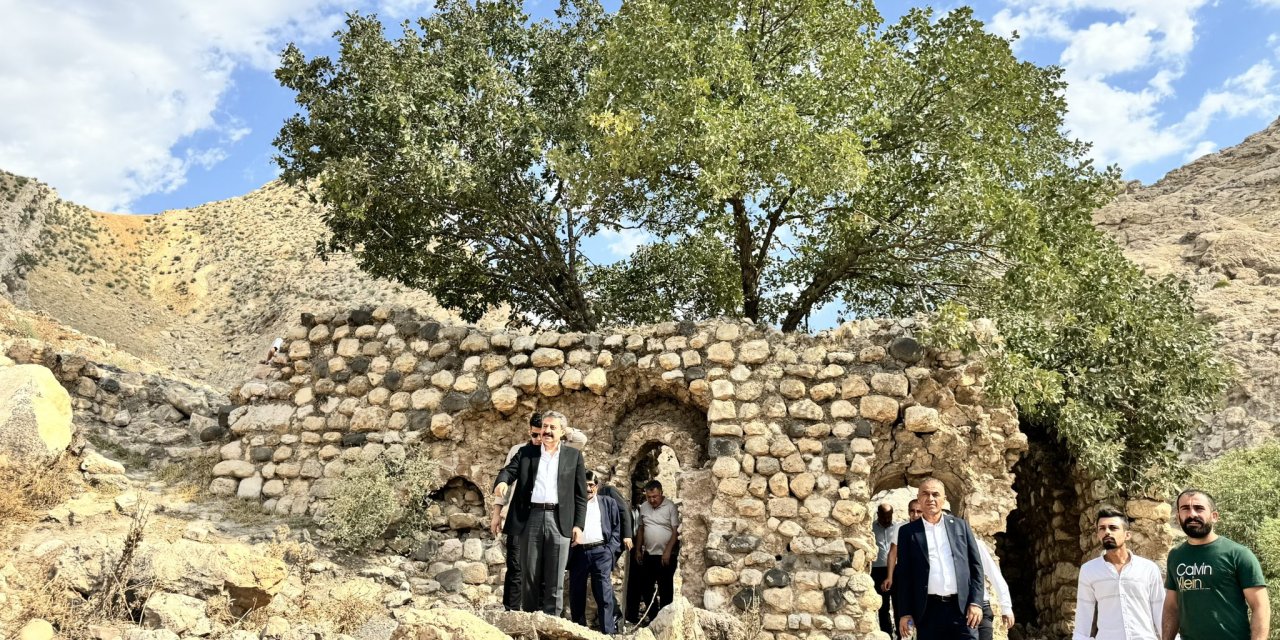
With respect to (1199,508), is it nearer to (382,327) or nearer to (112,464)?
(382,327)

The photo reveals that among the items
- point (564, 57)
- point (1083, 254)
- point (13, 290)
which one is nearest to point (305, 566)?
point (564, 57)

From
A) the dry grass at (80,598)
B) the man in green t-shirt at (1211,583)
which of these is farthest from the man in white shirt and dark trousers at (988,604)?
the dry grass at (80,598)

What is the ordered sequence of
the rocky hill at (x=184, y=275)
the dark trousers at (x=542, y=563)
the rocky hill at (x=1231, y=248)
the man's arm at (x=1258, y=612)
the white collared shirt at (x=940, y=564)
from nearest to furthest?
the man's arm at (x=1258, y=612)
the white collared shirt at (x=940, y=564)
the dark trousers at (x=542, y=563)
the rocky hill at (x=1231, y=248)
the rocky hill at (x=184, y=275)

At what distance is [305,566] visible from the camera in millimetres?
7184

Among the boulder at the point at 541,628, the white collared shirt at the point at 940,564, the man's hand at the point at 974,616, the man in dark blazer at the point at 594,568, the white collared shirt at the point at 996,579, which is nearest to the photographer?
the boulder at the point at 541,628

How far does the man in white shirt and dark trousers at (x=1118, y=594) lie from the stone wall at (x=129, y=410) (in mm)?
8690

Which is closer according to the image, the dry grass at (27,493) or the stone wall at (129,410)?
the dry grass at (27,493)

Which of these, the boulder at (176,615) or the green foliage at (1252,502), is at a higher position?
the green foliage at (1252,502)

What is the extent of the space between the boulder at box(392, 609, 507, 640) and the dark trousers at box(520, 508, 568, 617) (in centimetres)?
203

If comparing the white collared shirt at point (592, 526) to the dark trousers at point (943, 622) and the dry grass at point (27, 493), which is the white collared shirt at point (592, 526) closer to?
the dark trousers at point (943, 622)

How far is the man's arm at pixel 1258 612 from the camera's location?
4.43 meters

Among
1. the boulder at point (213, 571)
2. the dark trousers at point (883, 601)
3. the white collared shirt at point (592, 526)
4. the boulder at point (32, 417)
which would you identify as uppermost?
the boulder at point (32, 417)

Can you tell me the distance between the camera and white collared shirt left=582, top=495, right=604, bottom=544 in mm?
6973

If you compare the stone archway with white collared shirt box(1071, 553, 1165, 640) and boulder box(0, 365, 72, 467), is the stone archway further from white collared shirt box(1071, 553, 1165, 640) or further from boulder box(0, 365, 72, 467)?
boulder box(0, 365, 72, 467)
